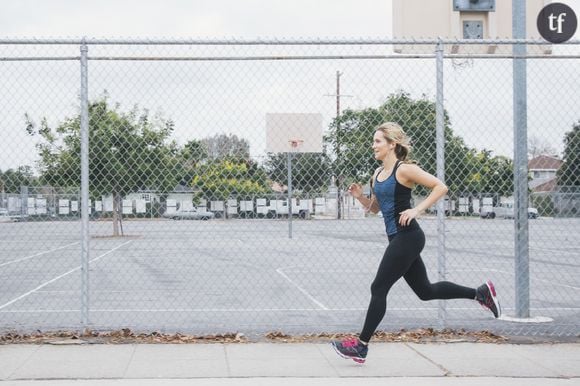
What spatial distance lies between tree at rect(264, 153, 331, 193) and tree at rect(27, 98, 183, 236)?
1308 mm

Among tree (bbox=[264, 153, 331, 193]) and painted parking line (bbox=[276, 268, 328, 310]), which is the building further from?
painted parking line (bbox=[276, 268, 328, 310])

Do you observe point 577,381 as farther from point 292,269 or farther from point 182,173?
point 292,269

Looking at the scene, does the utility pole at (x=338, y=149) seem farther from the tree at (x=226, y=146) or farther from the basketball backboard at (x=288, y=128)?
the tree at (x=226, y=146)

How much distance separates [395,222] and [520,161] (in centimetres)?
266

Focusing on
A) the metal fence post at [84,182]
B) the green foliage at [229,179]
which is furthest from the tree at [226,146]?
the metal fence post at [84,182]

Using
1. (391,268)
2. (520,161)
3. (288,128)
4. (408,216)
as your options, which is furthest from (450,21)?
(391,268)

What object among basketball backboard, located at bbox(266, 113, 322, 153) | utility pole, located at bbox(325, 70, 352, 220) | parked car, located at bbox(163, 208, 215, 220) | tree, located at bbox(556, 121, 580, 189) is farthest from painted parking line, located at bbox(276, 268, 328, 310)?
tree, located at bbox(556, 121, 580, 189)

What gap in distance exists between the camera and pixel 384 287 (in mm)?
6082

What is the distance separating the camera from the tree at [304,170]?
1002 cm

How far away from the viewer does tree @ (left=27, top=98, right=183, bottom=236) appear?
880 centimetres

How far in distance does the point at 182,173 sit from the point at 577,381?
4743mm

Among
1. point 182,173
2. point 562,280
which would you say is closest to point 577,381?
point 182,173

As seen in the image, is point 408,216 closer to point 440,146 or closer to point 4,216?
point 440,146

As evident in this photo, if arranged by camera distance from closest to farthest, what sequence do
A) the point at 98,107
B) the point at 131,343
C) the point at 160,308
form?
the point at 131,343 → the point at 160,308 → the point at 98,107
